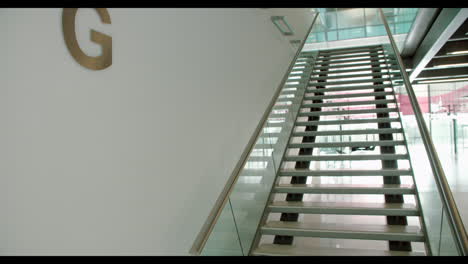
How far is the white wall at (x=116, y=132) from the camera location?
81.3 inches

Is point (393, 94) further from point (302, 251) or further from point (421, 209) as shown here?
point (302, 251)

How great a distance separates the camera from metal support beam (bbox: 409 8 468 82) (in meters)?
5.54

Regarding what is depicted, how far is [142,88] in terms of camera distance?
122 inches

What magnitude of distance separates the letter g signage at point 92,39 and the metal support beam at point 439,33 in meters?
4.56

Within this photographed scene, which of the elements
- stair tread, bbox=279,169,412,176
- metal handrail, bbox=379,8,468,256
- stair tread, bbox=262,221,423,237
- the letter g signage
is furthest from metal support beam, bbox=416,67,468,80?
the letter g signage

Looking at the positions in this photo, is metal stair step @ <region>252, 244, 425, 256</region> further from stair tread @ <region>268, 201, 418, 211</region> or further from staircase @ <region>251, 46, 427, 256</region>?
stair tread @ <region>268, 201, 418, 211</region>

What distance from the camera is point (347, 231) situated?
3.84m

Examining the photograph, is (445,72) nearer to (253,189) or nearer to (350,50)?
(350,50)

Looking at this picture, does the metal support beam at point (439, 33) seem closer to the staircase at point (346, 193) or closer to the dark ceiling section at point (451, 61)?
the dark ceiling section at point (451, 61)

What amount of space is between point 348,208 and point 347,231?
38 cm

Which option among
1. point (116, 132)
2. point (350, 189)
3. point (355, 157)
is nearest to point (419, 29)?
point (355, 157)

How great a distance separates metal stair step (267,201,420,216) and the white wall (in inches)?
32.3

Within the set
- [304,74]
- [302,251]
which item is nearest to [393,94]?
[304,74]

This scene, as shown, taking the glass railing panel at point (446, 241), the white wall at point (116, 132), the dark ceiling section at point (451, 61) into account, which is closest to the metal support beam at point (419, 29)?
the dark ceiling section at point (451, 61)
